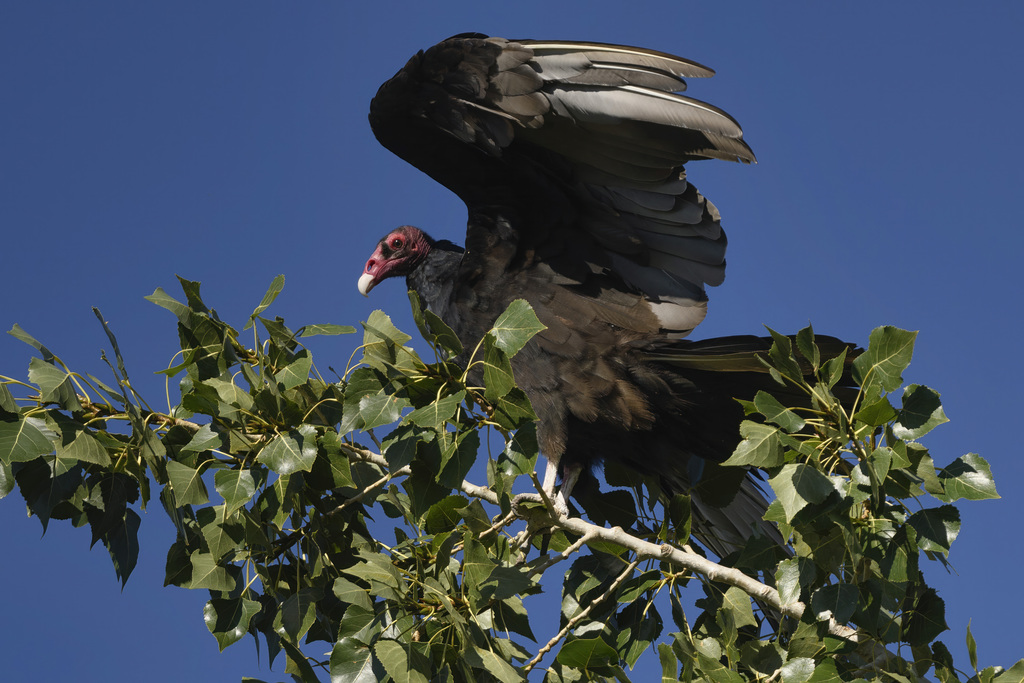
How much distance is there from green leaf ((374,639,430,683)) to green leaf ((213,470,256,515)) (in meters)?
0.37

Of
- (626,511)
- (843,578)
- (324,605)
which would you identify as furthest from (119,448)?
(843,578)

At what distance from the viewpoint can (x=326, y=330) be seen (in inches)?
73.9

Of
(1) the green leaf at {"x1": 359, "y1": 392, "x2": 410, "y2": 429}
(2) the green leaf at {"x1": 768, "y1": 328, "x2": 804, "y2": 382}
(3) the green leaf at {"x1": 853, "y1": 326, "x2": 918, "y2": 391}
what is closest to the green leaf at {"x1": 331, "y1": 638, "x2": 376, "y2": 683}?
(1) the green leaf at {"x1": 359, "y1": 392, "x2": 410, "y2": 429}

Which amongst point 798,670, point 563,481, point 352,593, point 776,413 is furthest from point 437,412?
point 563,481

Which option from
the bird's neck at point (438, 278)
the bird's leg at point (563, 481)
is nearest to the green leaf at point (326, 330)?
the bird's leg at point (563, 481)

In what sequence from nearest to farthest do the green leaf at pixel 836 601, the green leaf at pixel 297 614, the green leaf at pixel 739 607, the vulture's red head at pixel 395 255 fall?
the green leaf at pixel 836 601 < the green leaf at pixel 297 614 < the green leaf at pixel 739 607 < the vulture's red head at pixel 395 255

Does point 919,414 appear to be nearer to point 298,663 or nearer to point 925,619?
point 925,619

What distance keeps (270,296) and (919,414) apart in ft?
4.12

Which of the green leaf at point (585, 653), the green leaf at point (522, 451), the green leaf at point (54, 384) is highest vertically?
the green leaf at point (54, 384)

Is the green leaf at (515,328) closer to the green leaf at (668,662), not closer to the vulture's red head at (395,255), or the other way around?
the green leaf at (668,662)

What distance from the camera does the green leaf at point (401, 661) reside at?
171cm

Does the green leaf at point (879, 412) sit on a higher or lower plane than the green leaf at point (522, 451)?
lower

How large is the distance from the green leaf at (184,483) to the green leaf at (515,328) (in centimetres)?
64

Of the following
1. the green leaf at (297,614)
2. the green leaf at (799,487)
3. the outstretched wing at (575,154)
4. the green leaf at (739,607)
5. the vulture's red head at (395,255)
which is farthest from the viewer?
the vulture's red head at (395,255)
